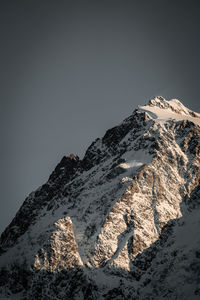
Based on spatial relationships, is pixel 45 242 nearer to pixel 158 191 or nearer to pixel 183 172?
pixel 158 191

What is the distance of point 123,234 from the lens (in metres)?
162

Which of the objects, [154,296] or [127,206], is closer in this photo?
[154,296]

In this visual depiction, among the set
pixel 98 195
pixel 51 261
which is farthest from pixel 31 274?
pixel 98 195

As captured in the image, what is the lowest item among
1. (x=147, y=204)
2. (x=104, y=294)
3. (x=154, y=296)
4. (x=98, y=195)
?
(x=154, y=296)

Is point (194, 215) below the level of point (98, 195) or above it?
below

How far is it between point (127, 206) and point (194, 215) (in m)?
22.8

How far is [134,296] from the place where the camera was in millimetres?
147750

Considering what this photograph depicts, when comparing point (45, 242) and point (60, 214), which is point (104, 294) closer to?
point (45, 242)

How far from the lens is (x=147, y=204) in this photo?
172 m

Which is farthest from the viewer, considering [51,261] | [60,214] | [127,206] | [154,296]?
[60,214]

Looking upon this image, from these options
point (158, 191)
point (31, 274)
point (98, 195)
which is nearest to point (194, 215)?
point (158, 191)

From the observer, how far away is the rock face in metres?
151

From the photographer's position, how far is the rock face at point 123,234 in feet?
495

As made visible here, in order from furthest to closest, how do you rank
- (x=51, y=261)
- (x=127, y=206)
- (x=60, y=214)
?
(x=60, y=214), (x=127, y=206), (x=51, y=261)
